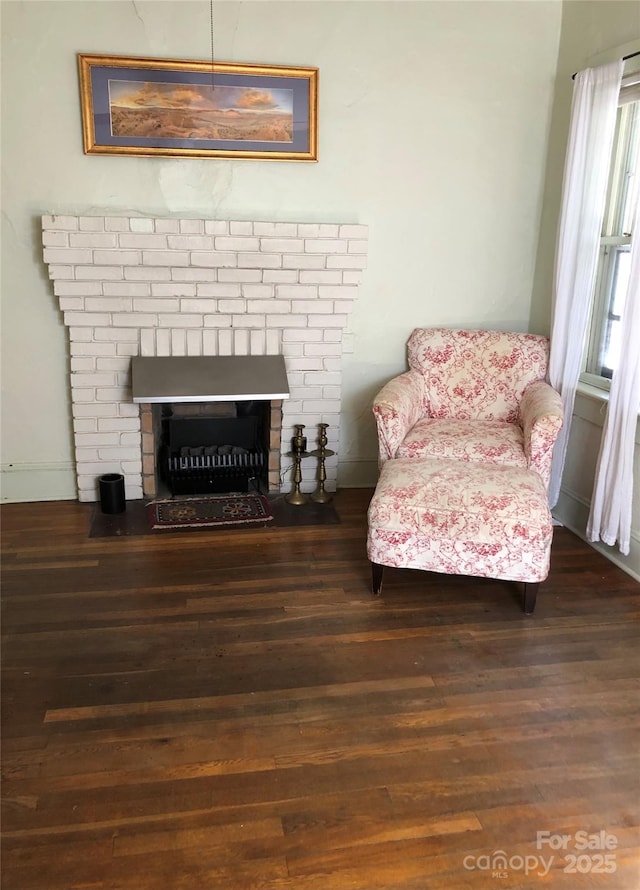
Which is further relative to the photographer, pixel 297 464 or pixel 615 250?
pixel 297 464

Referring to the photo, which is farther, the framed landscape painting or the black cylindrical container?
the black cylindrical container

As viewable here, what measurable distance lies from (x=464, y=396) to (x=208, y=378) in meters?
1.22

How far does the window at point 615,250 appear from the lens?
311 cm

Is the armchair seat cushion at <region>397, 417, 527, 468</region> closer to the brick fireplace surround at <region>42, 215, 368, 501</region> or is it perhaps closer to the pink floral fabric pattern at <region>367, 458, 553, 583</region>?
the pink floral fabric pattern at <region>367, 458, 553, 583</region>

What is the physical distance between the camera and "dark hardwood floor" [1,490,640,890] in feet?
5.31

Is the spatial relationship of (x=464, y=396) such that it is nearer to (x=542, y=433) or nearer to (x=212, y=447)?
(x=542, y=433)

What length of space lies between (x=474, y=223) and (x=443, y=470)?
1.55 m

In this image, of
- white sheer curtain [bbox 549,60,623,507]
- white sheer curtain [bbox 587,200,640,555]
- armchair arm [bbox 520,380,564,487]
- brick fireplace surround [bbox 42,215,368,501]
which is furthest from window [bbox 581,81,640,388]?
brick fireplace surround [bbox 42,215,368,501]

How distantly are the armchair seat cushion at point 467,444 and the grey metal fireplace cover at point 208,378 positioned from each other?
2.39ft

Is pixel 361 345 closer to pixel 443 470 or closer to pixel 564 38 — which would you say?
pixel 443 470

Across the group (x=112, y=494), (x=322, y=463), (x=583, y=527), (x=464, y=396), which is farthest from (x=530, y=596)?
(x=112, y=494)

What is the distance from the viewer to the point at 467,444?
9.97 ft

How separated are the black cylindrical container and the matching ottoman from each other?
54.4 inches

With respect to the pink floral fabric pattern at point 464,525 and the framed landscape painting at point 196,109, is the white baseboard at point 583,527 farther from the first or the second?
the framed landscape painting at point 196,109
